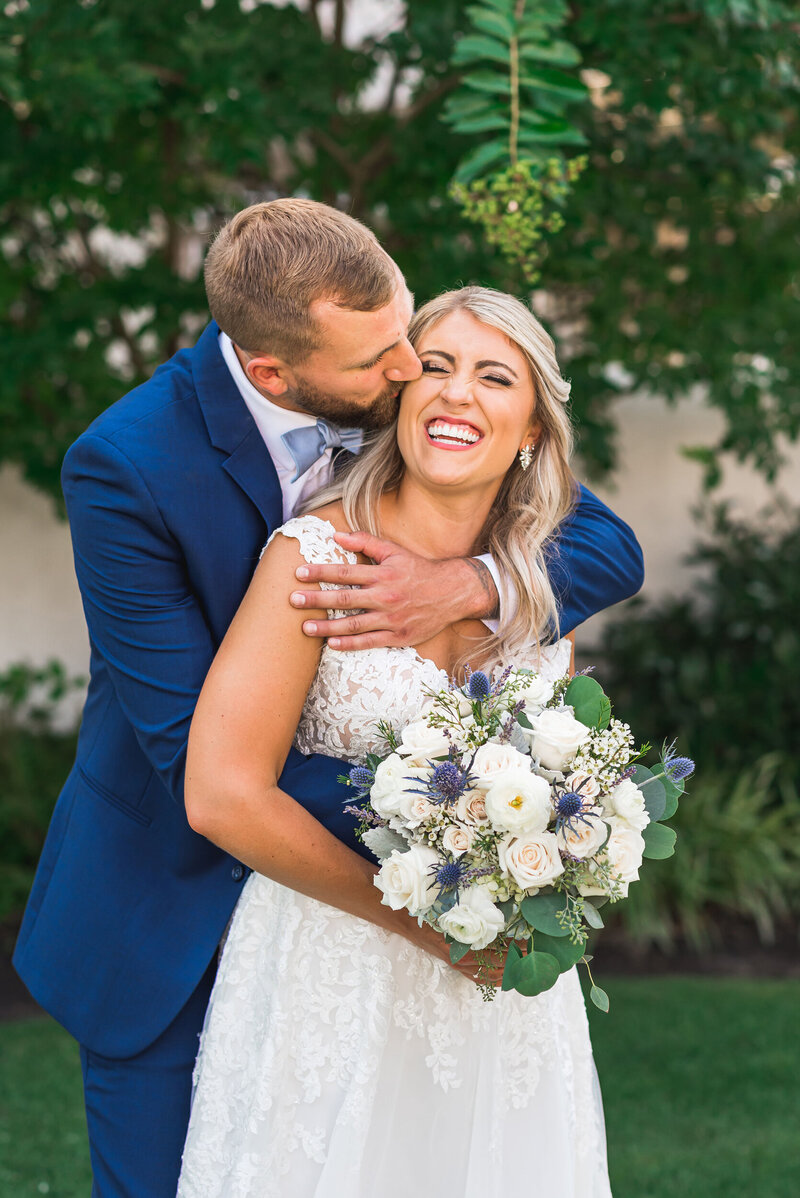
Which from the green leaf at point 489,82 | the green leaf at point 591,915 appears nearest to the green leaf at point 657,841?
the green leaf at point 591,915

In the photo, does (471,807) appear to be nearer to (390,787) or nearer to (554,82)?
(390,787)

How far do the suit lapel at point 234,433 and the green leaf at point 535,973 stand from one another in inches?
38.4

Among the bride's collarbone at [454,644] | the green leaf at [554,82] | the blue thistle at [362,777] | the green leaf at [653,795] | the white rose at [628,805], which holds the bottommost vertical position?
the blue thistle at [362,777]

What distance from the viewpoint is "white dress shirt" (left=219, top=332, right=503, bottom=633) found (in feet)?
7.84

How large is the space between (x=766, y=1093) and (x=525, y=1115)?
278 centimetres

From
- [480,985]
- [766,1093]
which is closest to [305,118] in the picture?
[480,985]

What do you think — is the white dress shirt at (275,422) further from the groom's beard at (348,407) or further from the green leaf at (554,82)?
the green leaf at (554,82)

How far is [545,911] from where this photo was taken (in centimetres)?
205

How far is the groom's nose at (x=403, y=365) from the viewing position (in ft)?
8.07

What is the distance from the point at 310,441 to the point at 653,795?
987 millimetres

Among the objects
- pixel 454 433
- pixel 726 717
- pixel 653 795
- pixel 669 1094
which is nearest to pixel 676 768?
pixel 653 795

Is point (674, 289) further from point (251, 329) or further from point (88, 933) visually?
point (88, 933)

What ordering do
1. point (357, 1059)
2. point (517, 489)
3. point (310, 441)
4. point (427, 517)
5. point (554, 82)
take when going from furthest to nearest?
point (554, 82)
point (517, 489)
point (427, 517)
point (310, 441)
point (357, 1059)

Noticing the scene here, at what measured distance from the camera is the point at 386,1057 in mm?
2359
